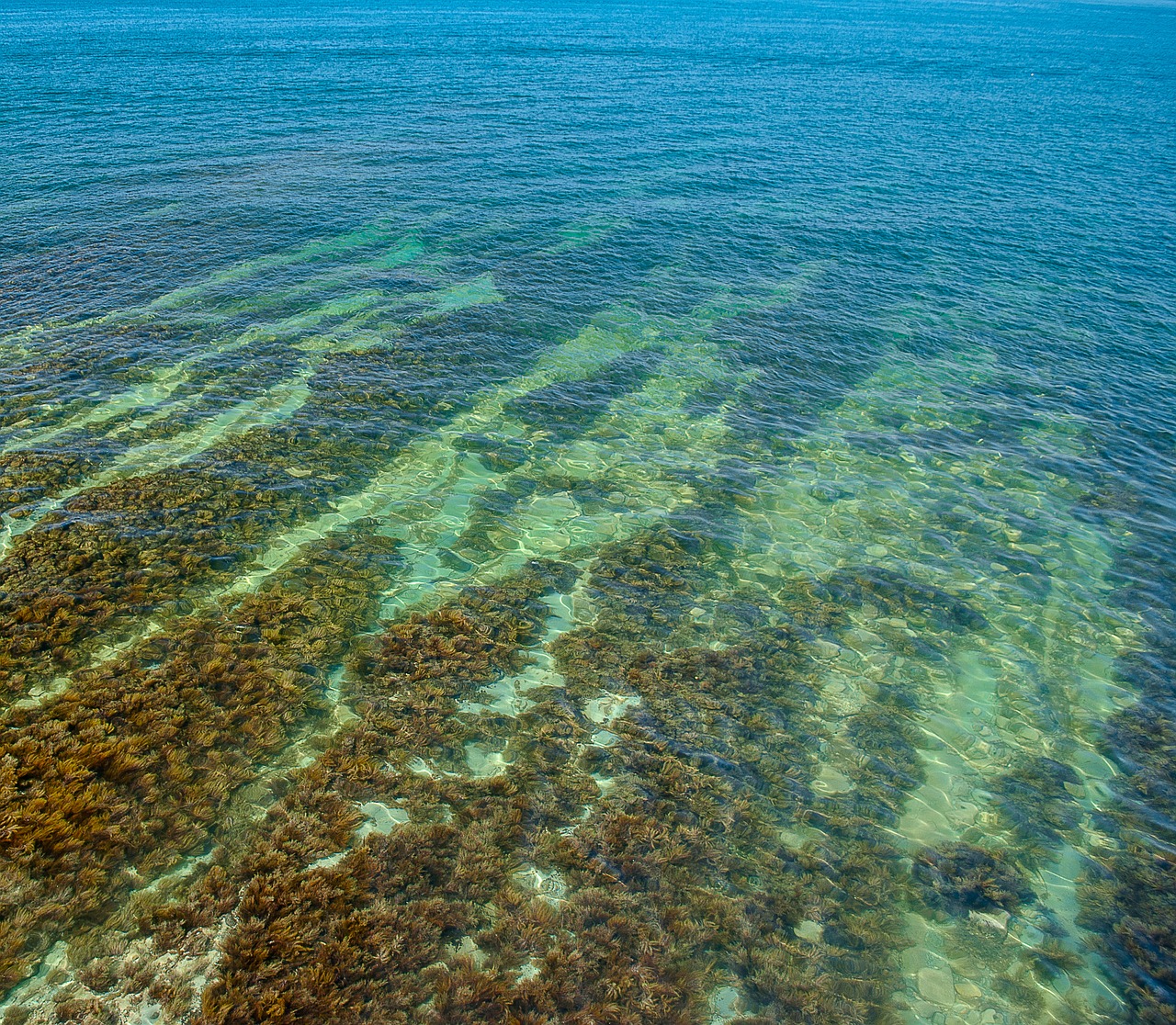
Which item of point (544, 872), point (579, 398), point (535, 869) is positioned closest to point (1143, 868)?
point (544, 872)

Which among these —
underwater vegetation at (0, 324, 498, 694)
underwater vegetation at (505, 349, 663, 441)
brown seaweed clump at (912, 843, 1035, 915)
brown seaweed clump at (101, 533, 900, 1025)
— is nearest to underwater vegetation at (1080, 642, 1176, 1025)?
brown seaweed clump at (912, 843, 1035, 915)

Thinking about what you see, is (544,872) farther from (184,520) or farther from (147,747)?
(184,520)

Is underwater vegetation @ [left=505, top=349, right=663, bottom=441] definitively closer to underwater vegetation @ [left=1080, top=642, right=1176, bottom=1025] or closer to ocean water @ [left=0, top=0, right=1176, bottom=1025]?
ocean water @ [left=0, top=0, right=1176, bottom=1025]

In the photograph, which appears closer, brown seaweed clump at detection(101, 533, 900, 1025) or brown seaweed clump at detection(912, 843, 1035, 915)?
brown seaweed clump at detection(101, 533, 900, 1025)

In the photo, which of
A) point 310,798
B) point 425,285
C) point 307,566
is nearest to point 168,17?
point 425,285

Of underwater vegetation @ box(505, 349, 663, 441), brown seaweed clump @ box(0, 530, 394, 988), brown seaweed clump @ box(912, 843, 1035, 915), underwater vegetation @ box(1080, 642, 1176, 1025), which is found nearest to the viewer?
brown seaweed clump @ box(0, 530, 394, 988)

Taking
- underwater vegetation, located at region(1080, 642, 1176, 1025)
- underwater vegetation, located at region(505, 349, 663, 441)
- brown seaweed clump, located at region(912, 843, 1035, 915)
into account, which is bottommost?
underwater vegetation, located at region(1080, 642, 1176, 1025)
